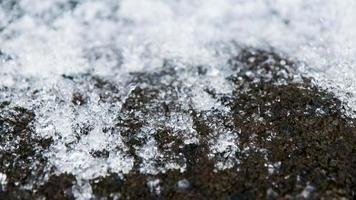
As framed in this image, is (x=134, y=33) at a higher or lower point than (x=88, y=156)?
higher

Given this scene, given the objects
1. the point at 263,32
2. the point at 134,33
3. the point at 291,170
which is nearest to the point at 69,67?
the point at 134,33

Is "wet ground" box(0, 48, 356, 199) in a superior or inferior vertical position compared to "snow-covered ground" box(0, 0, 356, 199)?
inferior

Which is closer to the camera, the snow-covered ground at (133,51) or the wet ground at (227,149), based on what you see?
the wet ground at (227,149)

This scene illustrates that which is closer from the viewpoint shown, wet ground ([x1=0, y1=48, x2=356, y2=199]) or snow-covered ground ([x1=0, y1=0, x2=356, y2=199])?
wet ground ([x1=0, y1=48, x2=356, y2=199])

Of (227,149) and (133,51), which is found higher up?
(133,51)

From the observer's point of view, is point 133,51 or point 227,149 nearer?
point 227,149

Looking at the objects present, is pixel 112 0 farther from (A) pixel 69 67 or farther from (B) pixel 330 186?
(B) pixel 330 186

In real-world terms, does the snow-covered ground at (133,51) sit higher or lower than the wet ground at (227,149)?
higher

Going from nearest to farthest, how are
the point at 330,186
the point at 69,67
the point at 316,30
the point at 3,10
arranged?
the point at 330,186 → the point at 69,67 → the point at 316,30 → the point at 3,10
